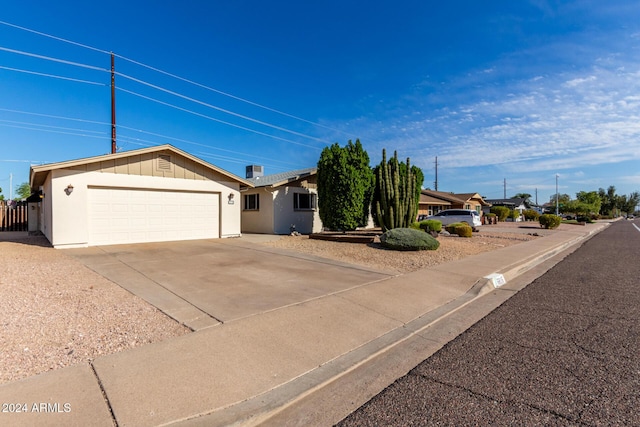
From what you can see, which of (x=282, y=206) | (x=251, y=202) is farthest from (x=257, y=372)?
(x=251, y=202)

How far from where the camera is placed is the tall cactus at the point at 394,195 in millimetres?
14914

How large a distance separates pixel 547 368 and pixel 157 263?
8.71m

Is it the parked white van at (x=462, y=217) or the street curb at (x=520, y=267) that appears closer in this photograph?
the street curb at (x=520, y=267)

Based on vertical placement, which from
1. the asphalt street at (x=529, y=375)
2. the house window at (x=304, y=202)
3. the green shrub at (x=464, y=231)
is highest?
the house window at (x=304, y=202)

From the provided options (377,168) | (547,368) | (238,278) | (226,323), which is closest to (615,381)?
(547,368)

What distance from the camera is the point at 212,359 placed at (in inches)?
138

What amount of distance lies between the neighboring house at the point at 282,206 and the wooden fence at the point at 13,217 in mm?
13870

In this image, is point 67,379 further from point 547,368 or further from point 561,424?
point 547,368

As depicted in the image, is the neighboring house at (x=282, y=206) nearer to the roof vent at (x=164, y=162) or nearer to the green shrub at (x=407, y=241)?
the roof vent at (x=164, y=162)

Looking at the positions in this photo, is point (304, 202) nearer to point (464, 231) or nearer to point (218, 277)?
point (464, 231)

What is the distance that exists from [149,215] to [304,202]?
853 centimetres

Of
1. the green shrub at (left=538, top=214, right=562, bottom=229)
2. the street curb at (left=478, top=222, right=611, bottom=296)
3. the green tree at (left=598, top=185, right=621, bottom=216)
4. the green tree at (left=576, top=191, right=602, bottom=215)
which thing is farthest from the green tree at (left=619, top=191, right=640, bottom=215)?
the street curb at (left=478, top=222, right=611, bottom=296)

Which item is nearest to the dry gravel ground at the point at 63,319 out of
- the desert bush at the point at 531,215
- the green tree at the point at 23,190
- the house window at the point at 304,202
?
the house window at the point at 304,202

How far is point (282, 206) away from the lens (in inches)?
719
